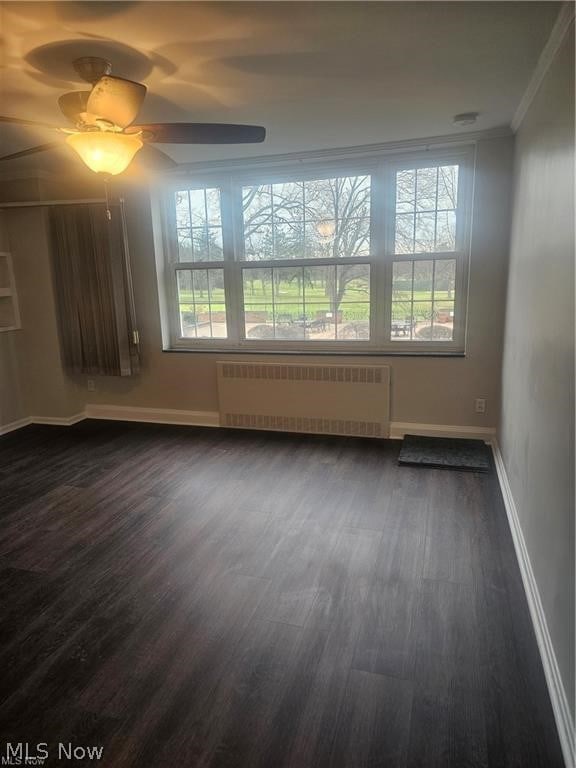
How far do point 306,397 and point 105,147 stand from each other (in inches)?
103

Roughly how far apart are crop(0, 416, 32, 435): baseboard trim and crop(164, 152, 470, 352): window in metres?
1.72

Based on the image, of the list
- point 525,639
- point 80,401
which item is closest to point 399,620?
point 525,639

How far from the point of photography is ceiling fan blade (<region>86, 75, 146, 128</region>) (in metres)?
1.84

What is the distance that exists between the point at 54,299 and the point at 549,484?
433 centimetres

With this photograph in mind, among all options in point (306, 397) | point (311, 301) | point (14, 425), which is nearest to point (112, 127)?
point (311, 301)

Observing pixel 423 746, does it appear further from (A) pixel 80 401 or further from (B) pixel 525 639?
(A) pixel 80 401

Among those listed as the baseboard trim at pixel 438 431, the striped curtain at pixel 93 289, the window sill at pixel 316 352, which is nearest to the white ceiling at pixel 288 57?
the striped curtain at pixel 93 289

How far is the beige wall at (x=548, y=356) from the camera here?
5.16ft

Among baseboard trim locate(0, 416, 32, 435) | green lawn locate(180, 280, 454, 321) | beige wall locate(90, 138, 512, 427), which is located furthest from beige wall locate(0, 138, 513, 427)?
green lawn locate(180, 280, 454, 321)

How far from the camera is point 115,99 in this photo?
191 cm

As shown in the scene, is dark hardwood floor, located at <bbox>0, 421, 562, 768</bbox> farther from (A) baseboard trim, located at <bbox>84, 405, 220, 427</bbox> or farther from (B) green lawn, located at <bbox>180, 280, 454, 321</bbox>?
(B) green lawn, located at <bbox>180, 280, 454, 321</bbox>

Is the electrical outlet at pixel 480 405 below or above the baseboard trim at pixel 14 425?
above

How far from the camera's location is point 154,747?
1.45m

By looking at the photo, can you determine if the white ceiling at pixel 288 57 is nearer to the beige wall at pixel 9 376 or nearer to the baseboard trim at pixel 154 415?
the beige wall at pixel 9 376
